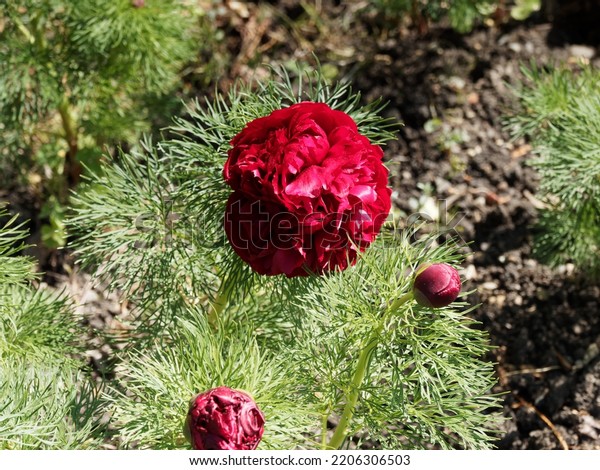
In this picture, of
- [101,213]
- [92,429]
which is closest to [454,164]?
[101,213]

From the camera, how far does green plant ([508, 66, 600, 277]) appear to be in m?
2.48

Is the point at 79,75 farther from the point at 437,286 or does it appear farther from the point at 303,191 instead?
the point at 437,286

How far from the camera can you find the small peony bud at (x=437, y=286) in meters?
1.59

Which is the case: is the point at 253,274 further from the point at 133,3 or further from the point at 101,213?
the point at 133,3

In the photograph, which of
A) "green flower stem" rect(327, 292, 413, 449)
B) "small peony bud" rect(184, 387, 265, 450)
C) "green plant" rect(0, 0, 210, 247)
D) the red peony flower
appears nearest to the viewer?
"small peony bud" rect(184, 387, 265, 450)

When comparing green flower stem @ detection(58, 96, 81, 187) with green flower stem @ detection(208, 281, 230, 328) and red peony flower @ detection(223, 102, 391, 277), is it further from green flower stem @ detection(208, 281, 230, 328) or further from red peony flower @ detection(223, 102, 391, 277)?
red peony flower @ detection(223, 102, 391, 277)

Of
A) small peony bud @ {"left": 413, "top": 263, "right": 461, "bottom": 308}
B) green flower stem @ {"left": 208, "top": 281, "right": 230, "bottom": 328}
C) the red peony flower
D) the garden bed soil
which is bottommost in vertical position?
→ the garden bed soil

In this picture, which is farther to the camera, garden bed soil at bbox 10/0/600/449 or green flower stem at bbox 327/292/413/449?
garden bed soil at bbox 10/0/600/449

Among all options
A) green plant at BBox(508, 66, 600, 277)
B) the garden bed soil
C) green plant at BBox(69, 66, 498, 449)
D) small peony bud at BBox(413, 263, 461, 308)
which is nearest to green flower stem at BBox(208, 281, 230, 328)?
green plant at BBox(69, 66, 498, 449)

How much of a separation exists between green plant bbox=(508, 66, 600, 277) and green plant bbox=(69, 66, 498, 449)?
0.72 meters

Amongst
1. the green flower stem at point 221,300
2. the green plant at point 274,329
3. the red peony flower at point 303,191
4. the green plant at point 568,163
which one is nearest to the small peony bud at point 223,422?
the green plant at point 274,329

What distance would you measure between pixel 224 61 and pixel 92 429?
6.36ft

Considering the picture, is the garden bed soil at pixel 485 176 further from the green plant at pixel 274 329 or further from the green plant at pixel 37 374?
the green plant at pixel 274 329

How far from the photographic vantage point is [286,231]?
1.71 meters
